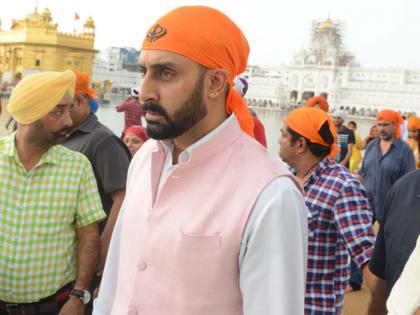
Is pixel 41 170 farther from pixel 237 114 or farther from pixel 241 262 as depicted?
pixel 241 262

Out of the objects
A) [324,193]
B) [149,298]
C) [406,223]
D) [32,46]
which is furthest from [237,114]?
[32,46]

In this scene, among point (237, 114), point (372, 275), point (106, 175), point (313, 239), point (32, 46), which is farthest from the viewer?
point (32, 46)

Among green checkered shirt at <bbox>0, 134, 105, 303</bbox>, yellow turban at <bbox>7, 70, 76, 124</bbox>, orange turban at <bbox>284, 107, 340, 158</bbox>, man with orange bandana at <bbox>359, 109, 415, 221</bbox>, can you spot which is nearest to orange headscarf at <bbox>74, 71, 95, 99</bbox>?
yellow turban at <bbox>7, 70, 76, 124</bbox>

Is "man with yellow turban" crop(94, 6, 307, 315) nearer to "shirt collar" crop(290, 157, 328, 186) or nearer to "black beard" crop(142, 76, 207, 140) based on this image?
"black beard" crop(142, 76, 207, 140)

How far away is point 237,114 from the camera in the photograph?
1.50 metres

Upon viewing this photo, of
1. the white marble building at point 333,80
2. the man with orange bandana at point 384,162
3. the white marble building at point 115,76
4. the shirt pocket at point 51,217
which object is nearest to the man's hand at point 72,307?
the shirt pocket at point 51,217

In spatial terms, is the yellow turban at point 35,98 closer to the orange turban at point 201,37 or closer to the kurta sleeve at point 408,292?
the orange turban at point 201,37

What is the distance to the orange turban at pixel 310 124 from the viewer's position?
104 inches

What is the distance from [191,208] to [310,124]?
150 cm

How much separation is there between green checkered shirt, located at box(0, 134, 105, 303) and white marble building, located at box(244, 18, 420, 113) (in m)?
63.7

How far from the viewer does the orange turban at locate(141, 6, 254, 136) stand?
1.35 metres

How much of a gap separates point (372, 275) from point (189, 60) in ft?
4.33

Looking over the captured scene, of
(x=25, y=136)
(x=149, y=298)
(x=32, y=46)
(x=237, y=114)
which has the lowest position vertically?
(x=149, y=298)

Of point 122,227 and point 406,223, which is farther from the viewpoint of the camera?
point 406,223
